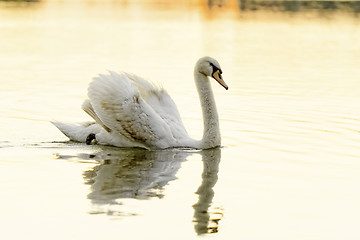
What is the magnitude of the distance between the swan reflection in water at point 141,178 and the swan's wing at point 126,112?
9.4 inches

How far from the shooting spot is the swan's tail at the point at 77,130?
12188 millimetres

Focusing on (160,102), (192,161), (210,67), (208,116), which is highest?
(210,67)

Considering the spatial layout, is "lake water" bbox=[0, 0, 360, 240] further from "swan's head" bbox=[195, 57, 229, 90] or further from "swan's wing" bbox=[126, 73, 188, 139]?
"swan's head" bbox=[195, 57, 229, 90]

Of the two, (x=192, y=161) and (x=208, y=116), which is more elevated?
(x=208, y=116)

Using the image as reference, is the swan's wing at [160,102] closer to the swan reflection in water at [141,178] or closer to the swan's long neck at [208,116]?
the swan's long neck at [208,116]

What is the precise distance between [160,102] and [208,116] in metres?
0.80

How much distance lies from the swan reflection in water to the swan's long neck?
13 centimetres

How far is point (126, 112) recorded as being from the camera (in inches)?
448

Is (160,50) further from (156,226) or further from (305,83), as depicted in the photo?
(156,226)

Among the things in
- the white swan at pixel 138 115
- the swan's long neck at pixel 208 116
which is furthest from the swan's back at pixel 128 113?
the swan's long neck at pixel 208 116

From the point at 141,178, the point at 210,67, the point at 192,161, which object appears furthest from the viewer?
the point at 210,67

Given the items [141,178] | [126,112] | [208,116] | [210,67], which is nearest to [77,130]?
[126,112]

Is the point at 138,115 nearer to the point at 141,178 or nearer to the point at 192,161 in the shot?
the point at 192,161

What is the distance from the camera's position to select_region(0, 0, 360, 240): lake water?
8.01 m
